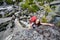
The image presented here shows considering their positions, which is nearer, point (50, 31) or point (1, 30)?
point (50, 31)

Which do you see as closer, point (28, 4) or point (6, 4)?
point (28, 4)

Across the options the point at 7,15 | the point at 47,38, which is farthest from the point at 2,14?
the point at 47,38

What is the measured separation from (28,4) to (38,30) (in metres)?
5.73

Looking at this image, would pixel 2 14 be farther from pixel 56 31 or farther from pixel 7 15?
pixel 56 31

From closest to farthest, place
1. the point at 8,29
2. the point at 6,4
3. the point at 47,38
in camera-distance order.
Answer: the point at 47,38 → the point at 8,29 → the point at 6,4

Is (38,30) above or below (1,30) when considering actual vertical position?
above

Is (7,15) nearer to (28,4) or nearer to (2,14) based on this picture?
(2,14)

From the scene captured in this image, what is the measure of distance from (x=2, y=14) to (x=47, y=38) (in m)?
6.02

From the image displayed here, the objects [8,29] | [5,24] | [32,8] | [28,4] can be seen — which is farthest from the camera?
[28,4]

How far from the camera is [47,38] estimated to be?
590cm

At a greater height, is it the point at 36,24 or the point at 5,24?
the point at 36,24

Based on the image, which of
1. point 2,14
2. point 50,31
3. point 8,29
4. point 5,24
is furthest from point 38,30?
point 2,14

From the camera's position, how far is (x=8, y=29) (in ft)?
27.4

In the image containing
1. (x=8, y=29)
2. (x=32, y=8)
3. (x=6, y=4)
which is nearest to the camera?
(x=8, y=29)
